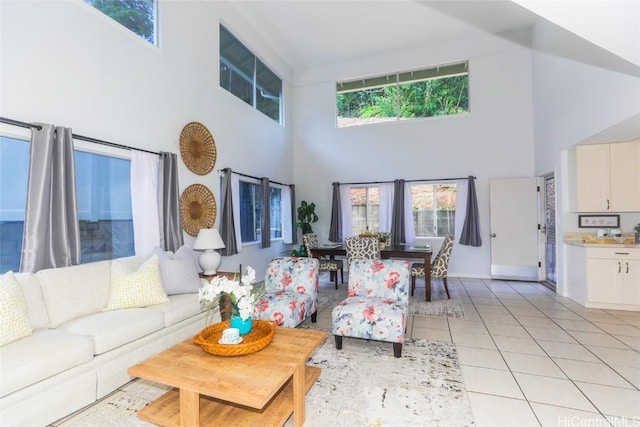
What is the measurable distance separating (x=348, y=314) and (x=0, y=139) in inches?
135

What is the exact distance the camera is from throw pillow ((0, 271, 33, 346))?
1944mm

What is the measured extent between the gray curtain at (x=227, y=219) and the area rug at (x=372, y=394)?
269 centimetres

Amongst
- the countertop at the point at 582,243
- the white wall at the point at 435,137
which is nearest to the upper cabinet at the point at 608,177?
the countertop at the point at 582,243

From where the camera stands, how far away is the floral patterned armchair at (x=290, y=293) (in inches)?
128

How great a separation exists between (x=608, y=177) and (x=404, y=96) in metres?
4.06

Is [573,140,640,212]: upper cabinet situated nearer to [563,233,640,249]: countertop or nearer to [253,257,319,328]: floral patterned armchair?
[563,233,640,249]: countertop

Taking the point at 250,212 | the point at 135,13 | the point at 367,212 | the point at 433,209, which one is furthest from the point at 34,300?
the point at 433,209

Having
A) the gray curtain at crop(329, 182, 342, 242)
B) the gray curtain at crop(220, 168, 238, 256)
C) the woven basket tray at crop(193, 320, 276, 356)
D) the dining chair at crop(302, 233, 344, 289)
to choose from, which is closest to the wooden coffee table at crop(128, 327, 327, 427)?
the woven basket tray at crop(193, 320, 276, 356)

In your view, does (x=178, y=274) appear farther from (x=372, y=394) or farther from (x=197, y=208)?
(x=372, y=394)

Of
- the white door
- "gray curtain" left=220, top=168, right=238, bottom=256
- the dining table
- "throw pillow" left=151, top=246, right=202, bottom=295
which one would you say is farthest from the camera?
the white door

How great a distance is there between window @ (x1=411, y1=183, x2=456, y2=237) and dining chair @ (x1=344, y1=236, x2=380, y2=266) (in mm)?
2184

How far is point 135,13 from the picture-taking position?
376cm

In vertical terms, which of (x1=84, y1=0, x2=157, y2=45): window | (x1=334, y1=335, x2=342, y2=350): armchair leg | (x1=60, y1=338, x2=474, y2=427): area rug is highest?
(x1=84, y1=0, x2=157, y2=45): window

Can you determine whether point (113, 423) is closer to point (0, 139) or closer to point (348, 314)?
point (348, 314)
